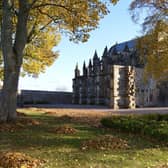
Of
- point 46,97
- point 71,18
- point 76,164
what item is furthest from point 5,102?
point 46,97

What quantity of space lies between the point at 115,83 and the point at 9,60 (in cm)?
3433

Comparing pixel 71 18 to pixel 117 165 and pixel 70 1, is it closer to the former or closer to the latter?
pixel 70 1

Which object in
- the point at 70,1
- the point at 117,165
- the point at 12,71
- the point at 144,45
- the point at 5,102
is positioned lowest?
the point at 117,165

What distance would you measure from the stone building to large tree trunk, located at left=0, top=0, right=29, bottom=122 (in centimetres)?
3167

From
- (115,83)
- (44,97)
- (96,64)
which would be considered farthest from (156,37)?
(96,64)

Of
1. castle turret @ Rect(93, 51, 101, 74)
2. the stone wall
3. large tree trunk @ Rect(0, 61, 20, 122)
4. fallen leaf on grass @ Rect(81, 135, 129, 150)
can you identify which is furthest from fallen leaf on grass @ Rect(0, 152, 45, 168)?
castle turret @ Rect(93, 51, 101, 74)

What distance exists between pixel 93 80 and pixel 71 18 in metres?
65.6

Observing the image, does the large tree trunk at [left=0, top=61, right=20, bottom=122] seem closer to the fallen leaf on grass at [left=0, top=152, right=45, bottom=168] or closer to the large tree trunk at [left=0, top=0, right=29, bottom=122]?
the large tree trunk at [left=0, top=0, right=29, bottom=122]

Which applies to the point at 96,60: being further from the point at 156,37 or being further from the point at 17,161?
the point at 17,161

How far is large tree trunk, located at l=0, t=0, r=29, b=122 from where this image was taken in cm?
2014

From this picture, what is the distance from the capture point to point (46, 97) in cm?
8588

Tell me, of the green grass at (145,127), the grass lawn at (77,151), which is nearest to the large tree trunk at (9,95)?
the grass lawn at (77,151)

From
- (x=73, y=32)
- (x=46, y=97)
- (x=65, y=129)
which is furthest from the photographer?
(x=46, y=97)

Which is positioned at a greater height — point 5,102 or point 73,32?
point 73,32
